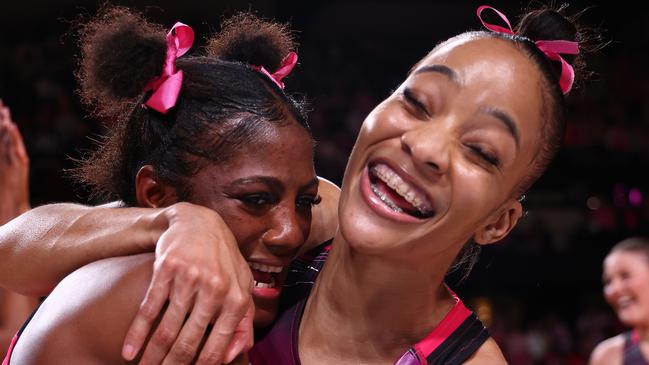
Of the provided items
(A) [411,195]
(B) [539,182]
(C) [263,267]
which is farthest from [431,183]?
(B) [539,182]

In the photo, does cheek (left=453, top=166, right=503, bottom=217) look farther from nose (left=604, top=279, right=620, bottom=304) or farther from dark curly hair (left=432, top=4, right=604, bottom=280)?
nose (left=604, top=279, right=620, bottom=304)

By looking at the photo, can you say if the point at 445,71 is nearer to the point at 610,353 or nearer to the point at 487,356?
the point at 487,356

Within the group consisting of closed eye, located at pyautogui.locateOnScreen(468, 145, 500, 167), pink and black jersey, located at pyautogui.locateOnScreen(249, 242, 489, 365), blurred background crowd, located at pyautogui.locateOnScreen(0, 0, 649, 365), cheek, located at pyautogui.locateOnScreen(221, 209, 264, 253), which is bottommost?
blurred background crowd, located at pyautogui.locateOnScreen(0, 0, 649, 365)

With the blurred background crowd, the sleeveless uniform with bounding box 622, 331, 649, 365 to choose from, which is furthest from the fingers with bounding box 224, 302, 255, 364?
the blurred background crowd

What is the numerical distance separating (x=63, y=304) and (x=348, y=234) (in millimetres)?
528

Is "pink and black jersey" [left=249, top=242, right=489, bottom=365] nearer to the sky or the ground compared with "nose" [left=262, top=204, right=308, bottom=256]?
nearer to the ground

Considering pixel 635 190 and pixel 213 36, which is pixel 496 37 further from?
pixel 635 190

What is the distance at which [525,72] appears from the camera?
1655 mm

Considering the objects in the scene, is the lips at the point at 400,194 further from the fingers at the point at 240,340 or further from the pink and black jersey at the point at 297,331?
the fingers at the point at 240,340

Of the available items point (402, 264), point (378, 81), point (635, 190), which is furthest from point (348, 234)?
point (378, 81)

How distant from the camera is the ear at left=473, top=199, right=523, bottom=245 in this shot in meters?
1.75

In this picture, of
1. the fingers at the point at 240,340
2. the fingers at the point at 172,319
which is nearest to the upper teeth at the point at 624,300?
the fingers at the point at 240,340

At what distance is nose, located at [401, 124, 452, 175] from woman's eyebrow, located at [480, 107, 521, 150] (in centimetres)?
8

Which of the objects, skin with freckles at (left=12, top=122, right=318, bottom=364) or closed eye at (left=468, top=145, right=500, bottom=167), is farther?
closed eye at (left=468, top=145, right=500, bottom=167)
